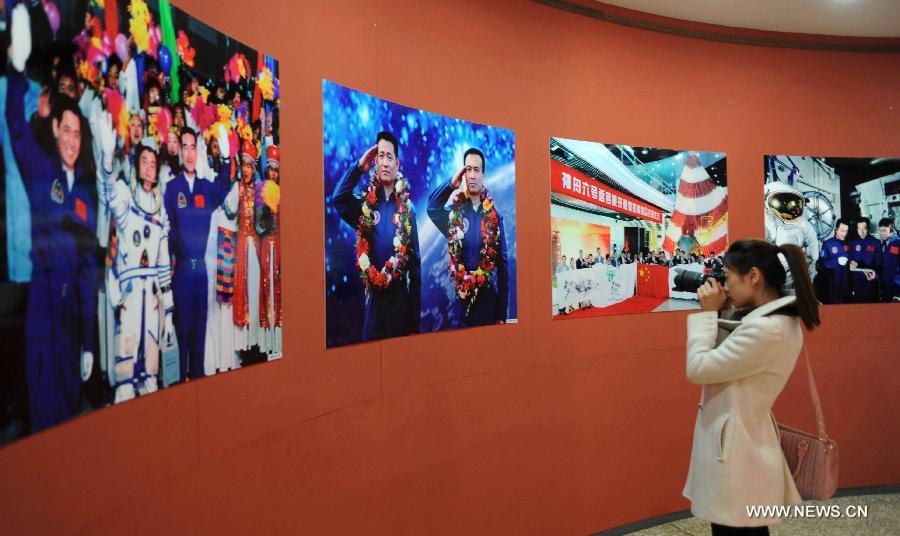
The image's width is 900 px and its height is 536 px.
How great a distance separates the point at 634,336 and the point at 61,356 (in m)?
3.90

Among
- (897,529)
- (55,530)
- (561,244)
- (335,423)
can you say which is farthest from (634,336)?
(55,530)

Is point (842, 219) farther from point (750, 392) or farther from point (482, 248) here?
point (750, 392)

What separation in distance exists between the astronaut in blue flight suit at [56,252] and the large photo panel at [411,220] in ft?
4.29

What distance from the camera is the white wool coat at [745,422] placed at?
239 cm

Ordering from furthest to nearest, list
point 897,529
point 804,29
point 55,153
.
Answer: point 804,29 < point 897,529 < point 55,153

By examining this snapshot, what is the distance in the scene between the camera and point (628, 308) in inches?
184

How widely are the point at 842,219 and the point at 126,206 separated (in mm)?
5394

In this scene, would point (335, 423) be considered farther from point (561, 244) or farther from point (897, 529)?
point (897, 529)

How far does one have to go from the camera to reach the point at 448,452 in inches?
141

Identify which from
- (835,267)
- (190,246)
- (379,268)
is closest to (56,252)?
(190,246)

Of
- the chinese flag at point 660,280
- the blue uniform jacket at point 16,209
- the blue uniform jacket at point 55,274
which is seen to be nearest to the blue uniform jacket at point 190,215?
the blue uniform jacket at point 55,274

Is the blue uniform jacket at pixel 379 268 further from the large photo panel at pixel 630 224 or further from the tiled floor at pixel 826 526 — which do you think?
the tiled floor at pixel 826 526

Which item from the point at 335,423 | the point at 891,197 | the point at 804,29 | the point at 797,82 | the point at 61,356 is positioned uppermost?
the point at 804,29

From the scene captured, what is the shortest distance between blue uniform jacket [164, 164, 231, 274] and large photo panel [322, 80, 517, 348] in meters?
0.76
